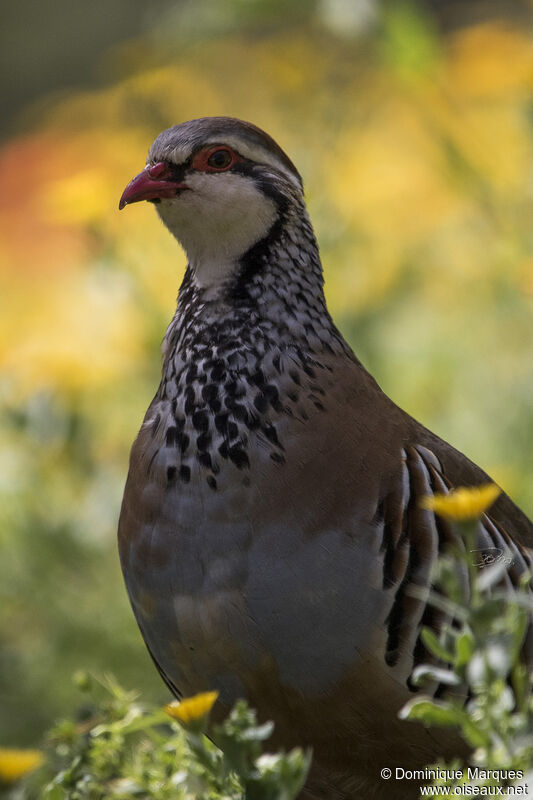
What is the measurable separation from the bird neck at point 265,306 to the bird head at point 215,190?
0.08 feet

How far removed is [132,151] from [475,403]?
3033 mm

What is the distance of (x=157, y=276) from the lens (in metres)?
4.82

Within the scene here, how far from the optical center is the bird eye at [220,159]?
6.92 feet

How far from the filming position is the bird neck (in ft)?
6.82

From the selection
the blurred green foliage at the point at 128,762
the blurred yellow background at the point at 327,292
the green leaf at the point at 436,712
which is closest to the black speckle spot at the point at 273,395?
the blurred green foliage at the point at 128,762

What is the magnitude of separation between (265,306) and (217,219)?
19 cm

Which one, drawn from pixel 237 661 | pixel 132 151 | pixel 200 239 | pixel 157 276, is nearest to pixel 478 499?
pixel 237 661

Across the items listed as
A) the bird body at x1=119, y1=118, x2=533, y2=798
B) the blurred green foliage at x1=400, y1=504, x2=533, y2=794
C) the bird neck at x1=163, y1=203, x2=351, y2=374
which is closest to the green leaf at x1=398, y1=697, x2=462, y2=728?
the blurred green foliage at x1=400, y1=504, x2=533, y2=794

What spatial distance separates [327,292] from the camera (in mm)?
4008

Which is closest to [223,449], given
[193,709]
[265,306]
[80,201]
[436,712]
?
[265,306]

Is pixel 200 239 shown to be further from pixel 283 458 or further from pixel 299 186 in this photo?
pixel 283 458
